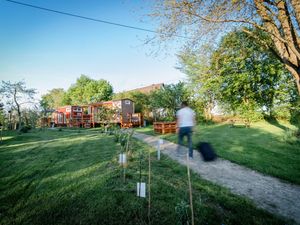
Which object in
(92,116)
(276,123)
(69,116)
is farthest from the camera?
(69,116)

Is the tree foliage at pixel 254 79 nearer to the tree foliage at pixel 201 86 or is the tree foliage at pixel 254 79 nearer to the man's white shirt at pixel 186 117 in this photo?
the tree foliage at pixel 201 86

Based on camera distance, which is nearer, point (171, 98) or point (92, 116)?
point (171, 98)

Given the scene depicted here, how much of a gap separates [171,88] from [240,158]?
1483cm

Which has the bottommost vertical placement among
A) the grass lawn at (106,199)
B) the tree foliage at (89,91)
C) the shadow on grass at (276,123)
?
the grass lawn at (106,199)

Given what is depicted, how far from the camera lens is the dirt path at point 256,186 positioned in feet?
9.09

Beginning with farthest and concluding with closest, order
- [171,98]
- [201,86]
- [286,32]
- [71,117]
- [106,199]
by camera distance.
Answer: [71,117] < [201,86] < [171,98] < [286,32] < [106,199]

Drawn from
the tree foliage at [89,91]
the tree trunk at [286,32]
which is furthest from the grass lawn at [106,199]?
the tree foliage at [89,91]

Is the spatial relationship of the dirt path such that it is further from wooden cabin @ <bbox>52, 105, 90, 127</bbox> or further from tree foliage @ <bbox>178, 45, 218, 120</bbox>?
wooden cabin @ <bbox>52, 105, 90, 127</bbox>

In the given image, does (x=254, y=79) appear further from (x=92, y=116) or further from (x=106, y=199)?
(x=92, y=116)

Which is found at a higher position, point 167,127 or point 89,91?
point 89,91

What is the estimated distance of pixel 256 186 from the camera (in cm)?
353

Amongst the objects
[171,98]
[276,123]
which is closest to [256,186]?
[171,98]

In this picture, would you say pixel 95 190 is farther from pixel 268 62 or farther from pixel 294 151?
pixel 268 62

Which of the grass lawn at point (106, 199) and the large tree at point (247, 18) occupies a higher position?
the large tree at point (247, 18)
